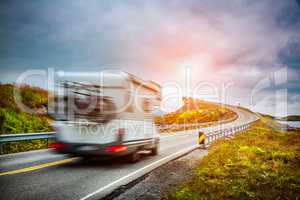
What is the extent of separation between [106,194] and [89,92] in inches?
143

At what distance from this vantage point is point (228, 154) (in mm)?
10570

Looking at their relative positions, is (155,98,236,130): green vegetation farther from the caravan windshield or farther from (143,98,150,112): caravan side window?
the caravan windshield

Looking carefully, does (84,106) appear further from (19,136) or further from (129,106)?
(19,136)

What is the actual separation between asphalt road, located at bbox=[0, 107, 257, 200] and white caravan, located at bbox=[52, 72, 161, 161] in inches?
24.2

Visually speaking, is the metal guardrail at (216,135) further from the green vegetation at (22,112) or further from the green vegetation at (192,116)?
the green vegetation at (192,116)

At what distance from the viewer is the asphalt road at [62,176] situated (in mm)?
5188

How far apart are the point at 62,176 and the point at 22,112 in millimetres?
10401

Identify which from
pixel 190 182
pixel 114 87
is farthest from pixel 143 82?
pixel 190 182

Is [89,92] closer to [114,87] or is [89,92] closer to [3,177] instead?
[114,87]

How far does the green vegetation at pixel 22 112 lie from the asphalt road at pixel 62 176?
4.57 metres

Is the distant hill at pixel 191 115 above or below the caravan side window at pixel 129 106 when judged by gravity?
below

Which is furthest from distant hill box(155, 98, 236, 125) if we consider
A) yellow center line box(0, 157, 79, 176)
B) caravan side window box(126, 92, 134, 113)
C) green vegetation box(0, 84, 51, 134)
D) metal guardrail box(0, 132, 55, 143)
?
caravan side window box(126, 92, 134, 113)

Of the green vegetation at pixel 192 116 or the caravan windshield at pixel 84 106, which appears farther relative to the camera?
the green vegetation at pixel 192 116

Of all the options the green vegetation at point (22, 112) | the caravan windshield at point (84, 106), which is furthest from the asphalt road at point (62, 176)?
the green vegetation at point (22, 112)
